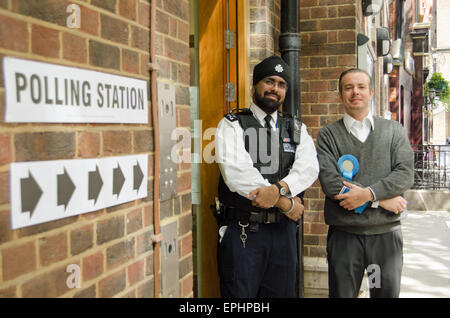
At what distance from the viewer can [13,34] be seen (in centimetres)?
119

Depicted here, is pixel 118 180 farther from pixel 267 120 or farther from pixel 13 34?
pixel 267 120

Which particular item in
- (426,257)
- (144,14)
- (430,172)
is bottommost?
(426,257)

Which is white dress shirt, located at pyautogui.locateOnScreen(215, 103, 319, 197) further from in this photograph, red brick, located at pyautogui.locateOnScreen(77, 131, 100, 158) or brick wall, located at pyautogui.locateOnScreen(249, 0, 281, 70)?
red brick, located at pyautogui.locateOnScreen(77, 131, 100, 158)

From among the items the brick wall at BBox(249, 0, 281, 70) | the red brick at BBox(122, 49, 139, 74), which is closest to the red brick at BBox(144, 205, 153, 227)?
the red brick at BBox(122, 49, 139, 74)

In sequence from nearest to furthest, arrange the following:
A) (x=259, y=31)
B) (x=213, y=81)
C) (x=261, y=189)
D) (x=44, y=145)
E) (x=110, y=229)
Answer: (x=44, y=145)
(x=110, y=229)
(x=261, y=189)
(x=213, y=81)
(x=259, y=31)

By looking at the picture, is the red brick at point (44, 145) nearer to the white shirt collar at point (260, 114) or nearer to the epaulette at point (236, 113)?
the epaulette at point (236, 113)

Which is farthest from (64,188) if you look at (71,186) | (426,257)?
(426,257)

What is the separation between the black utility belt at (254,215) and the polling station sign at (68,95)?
1066 mm

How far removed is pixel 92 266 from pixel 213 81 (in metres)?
2.22

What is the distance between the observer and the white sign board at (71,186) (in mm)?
1210

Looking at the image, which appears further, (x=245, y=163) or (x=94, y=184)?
(x=245, y=163)

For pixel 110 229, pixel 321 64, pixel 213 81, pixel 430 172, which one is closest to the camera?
pixel 110 229

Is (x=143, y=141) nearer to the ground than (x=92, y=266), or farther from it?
farther from it
